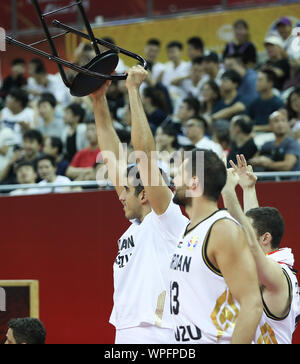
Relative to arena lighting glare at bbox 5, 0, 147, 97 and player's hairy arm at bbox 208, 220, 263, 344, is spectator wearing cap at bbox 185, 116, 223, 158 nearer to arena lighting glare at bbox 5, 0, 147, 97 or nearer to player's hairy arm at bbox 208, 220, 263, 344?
arena lighting glare at bbox 5, 0, 147, 97

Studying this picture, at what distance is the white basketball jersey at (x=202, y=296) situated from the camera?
159 inches

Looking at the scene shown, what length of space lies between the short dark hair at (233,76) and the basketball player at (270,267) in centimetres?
478

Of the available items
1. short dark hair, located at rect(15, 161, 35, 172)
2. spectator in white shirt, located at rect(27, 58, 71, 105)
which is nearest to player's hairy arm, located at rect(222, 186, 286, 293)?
short dark hair, located at rect(15, 161, 35, 172)

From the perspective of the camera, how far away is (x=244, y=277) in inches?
153

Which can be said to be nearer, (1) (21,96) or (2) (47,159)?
(2) (47,159)

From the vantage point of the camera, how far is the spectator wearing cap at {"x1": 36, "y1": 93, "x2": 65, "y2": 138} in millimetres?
11180

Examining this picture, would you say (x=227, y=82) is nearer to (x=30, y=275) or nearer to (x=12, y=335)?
(x=30, y=275)

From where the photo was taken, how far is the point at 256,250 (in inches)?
161

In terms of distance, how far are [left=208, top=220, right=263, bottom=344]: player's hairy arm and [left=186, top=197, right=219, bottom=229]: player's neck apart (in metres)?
0.28

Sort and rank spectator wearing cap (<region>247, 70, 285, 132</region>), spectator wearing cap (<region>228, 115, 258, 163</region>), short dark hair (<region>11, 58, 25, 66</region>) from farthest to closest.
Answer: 1. short dark hair (<region>11, 58, 25, 66</region>)
2. spectator wearing cap (<region>247, 70, 285, 132</region>)
3. spectator wearing cap (<region>228, 115, 258, 163</region>)

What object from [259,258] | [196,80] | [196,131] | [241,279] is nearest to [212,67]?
[196,80]

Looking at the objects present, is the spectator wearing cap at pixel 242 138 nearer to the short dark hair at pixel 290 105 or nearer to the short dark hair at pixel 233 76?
the short dark hair at pixel 290 105

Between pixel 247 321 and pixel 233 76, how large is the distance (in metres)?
6.42

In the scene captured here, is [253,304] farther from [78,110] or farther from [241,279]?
[78,110]
